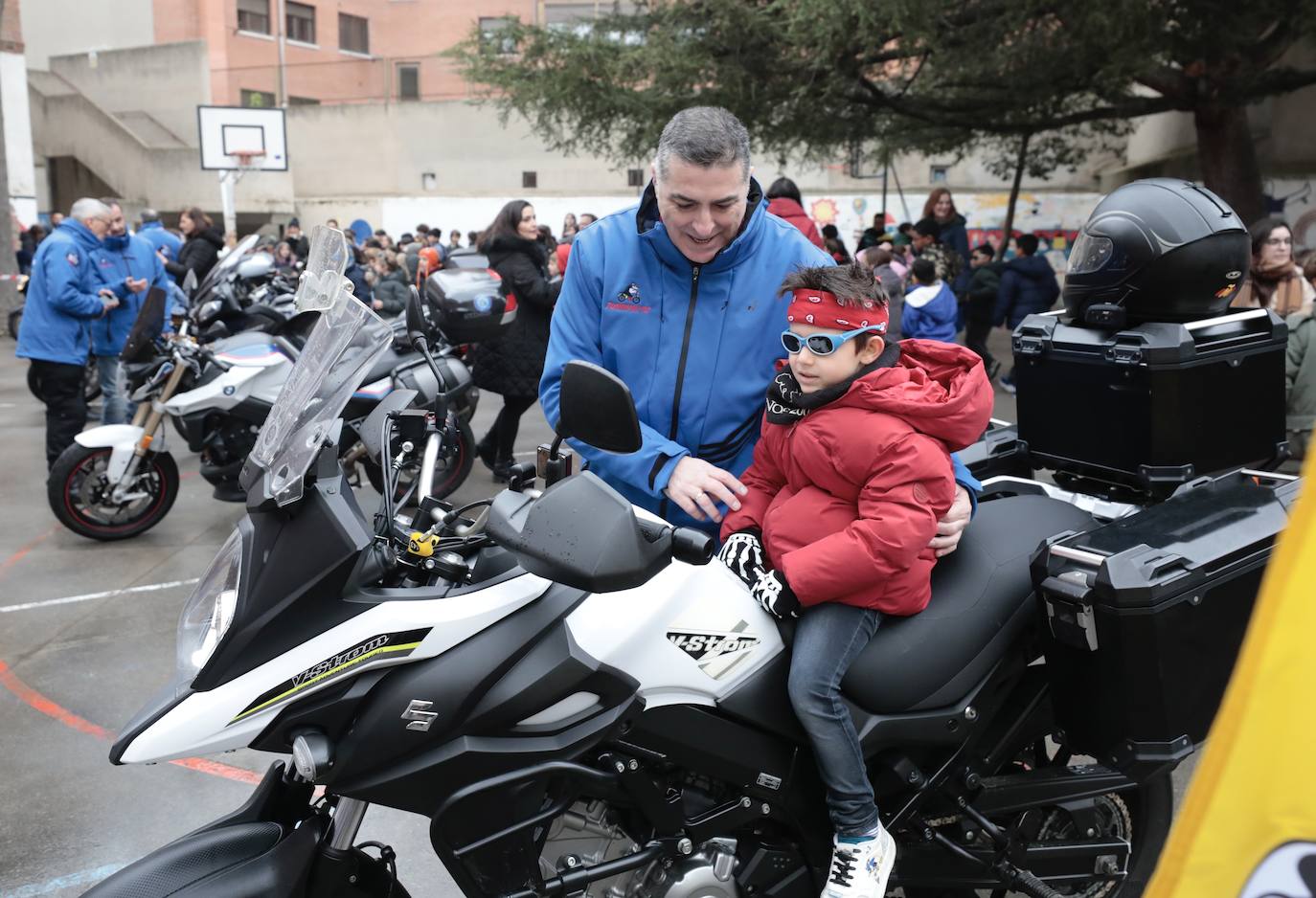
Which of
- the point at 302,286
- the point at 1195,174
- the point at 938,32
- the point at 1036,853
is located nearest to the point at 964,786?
the point at 1036,853

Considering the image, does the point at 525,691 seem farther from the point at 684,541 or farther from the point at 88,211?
the point at 88,211

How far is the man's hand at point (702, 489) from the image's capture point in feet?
7.82

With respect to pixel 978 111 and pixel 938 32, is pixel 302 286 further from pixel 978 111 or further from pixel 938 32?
pixel 978 111

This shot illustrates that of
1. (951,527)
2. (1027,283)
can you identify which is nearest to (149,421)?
(951,527)

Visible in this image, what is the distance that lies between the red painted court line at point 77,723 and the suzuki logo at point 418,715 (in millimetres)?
1902

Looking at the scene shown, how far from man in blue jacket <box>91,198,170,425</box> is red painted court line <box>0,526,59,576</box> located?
81.4 inches

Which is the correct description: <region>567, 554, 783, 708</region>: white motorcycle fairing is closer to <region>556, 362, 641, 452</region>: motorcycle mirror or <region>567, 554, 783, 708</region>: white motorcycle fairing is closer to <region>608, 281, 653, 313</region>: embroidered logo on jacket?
<region>556, 362, 641, 452</region>: motorcycle mirror

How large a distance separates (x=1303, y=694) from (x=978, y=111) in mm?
15277

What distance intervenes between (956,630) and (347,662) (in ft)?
4.15

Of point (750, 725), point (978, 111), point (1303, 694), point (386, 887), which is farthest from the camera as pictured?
point (978, 111)

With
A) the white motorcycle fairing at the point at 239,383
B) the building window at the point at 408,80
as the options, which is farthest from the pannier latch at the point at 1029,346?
the building window at the point at 408,80

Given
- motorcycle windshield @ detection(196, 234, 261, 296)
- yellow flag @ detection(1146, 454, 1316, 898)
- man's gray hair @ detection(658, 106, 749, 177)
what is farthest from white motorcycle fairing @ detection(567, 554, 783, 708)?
motorcycle windshield @ detection(196, 234, 261, 296)

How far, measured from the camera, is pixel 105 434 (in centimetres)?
636

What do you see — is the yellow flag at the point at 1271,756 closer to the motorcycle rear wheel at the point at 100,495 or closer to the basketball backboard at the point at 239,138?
the motorcycle rear wheel at the point at 100,495
